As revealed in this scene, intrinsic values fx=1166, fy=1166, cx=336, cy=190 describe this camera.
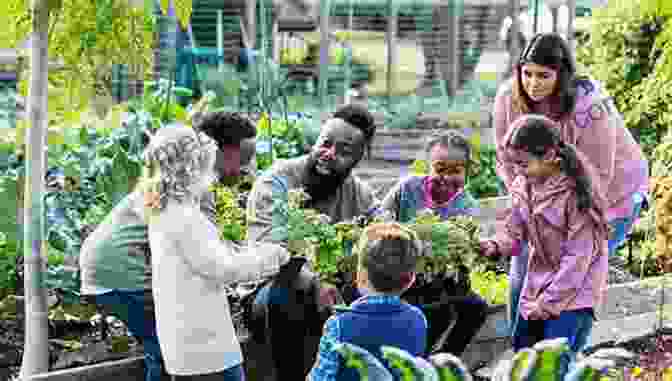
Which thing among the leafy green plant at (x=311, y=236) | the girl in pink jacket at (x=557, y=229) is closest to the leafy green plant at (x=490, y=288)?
the girl in pink jacket at (x=557, y=229)

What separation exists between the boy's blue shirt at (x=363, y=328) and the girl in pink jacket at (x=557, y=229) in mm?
1000

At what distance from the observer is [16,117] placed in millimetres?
9836

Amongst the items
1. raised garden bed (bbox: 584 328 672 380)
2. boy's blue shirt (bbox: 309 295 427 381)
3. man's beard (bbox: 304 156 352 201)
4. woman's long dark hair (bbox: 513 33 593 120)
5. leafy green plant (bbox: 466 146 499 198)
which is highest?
woman's long dark hair (bbox: 513 33 593 120)

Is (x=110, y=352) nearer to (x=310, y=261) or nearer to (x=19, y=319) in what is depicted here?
(x=19, y=319)

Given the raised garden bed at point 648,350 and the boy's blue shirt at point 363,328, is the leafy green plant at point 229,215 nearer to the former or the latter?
the boy's blue shirt at point 363,328

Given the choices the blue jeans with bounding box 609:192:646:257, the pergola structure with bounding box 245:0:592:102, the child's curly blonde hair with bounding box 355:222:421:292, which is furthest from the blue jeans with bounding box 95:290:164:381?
the pergola structure with bounding box 245:0:592:102

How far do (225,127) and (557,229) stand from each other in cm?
142

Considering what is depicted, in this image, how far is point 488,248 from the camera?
191 inches

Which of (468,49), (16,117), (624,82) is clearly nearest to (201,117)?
(624,82)

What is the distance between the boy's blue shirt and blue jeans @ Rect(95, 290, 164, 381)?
3.08 ft

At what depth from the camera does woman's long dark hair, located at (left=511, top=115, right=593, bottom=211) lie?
15.0ft

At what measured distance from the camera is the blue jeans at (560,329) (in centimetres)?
470

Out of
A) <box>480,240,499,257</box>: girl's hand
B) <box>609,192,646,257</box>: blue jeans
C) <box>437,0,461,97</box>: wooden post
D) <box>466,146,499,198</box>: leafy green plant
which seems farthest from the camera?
<box>437,0,461,97</box>: wooden post

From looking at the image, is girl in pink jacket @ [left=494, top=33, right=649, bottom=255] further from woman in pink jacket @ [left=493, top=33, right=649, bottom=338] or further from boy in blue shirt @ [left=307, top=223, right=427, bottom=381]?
boy in blue shirt @ [left=307, top=223, right=427, bottom=381]
